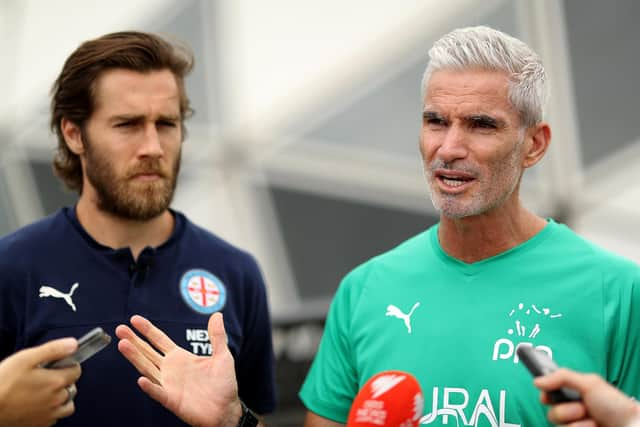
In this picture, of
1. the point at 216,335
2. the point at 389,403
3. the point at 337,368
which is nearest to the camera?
the point at 389,403

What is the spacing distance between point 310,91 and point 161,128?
463cm

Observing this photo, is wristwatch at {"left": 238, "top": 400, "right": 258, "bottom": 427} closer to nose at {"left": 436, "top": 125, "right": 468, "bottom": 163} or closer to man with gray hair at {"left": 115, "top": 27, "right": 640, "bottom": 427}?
man with gray hair at {"left": 115, "top": 27, "right": 640, "bottom": 427}

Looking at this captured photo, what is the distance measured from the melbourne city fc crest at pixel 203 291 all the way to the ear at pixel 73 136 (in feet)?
2.06

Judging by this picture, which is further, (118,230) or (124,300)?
(118,230)

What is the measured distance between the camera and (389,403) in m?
2.60

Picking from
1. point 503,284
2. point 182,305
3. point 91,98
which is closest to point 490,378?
point 503,284

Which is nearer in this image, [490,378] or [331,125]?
[490,378]

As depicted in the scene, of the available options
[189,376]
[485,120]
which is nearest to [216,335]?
[189,376]

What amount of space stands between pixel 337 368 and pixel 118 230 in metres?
1.00

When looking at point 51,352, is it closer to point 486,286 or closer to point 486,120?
point 486,286

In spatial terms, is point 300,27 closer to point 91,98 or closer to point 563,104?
point 563,104

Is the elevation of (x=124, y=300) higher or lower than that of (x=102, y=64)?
lower

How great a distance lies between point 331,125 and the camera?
326 inches

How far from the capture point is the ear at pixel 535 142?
318 centimetres
